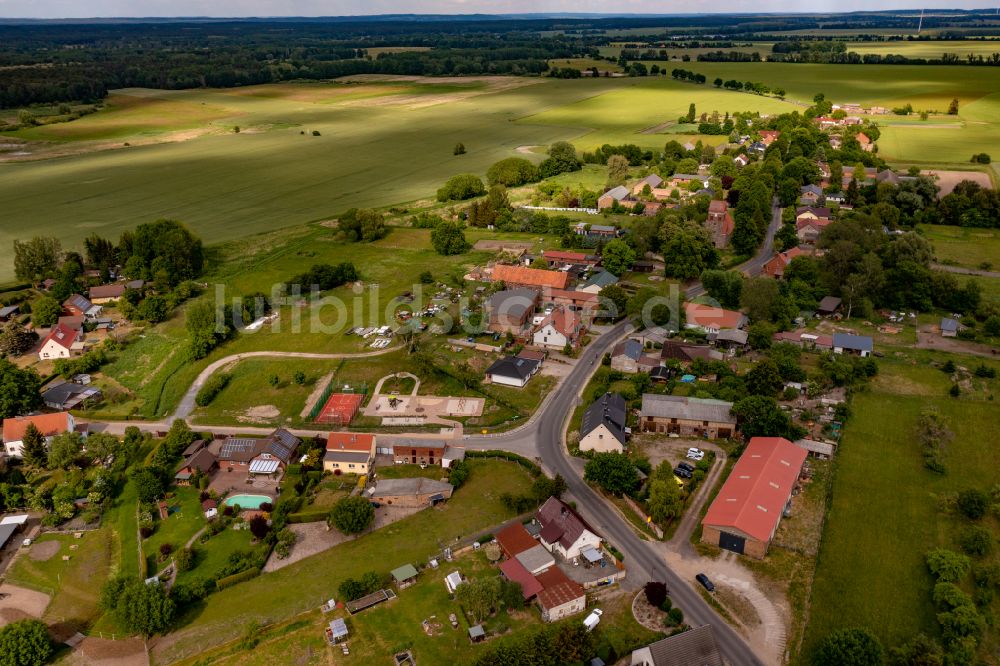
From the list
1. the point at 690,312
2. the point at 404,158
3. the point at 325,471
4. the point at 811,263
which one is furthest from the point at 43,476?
the point at 404,158

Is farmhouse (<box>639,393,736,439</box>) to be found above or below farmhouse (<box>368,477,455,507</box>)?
above

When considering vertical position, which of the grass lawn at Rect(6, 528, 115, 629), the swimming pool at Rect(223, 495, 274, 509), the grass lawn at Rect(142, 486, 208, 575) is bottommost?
the grass lawn at Rect(6, 528, 115, 629)

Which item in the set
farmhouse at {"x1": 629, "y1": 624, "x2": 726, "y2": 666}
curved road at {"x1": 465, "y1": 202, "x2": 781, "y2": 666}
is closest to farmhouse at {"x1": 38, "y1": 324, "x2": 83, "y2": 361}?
curved road at {"x1": 465, "y1": 202, "x2": 781, "y2": 666}

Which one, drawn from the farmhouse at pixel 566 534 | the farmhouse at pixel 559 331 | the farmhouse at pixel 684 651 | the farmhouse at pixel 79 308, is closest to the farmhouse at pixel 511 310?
the farmhouse at pixel 559 331

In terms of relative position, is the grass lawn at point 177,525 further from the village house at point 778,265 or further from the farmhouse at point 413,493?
the village house at point 778,265

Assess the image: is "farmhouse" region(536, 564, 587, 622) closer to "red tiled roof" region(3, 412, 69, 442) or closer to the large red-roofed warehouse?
the large red-roofed warehouse

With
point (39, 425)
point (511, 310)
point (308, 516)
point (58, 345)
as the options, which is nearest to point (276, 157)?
point (58, 345)
